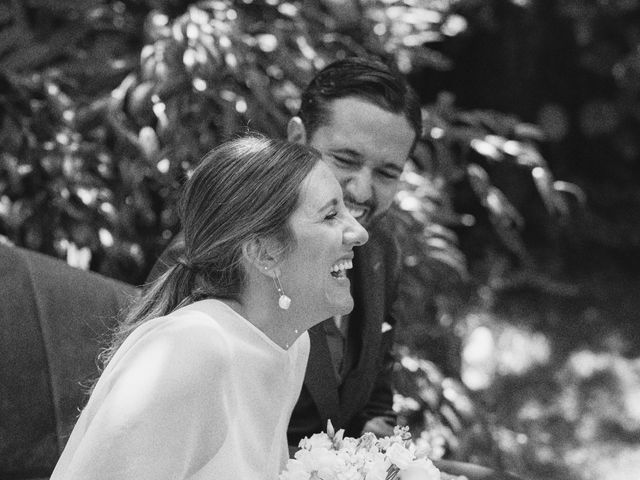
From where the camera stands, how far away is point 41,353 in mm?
2686

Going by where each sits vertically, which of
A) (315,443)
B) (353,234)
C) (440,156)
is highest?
(353,234)

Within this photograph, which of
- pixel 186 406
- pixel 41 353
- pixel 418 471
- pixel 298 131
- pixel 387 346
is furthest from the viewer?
pixel 387 346

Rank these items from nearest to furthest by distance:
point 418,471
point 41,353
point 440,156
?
point 418,471 → point 41,353 → point 440,156

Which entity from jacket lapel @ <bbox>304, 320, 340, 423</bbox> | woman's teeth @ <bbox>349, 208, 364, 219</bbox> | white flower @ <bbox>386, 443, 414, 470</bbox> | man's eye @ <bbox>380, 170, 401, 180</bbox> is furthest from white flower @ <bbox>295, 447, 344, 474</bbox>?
man's eye @ <bbox>380, 170, 401, 180</bbox>

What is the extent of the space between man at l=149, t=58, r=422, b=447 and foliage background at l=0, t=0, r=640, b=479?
0.24 metres

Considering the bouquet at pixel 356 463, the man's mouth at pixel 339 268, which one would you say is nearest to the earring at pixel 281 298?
the man's mouth at pixel 339 268

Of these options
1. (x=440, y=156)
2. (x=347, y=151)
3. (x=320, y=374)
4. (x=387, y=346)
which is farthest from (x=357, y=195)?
(x=440, y=156)

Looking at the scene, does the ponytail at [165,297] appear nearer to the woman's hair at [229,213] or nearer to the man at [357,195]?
the woman's hair at [229,213]

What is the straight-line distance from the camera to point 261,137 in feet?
7.66

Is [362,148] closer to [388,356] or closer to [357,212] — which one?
[357,212]

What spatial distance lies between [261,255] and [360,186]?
65 cm

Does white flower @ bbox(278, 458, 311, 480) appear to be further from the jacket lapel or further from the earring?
the jacket lapel

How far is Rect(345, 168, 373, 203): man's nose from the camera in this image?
2.76 meters

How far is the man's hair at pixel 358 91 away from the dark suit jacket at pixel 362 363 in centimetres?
40
